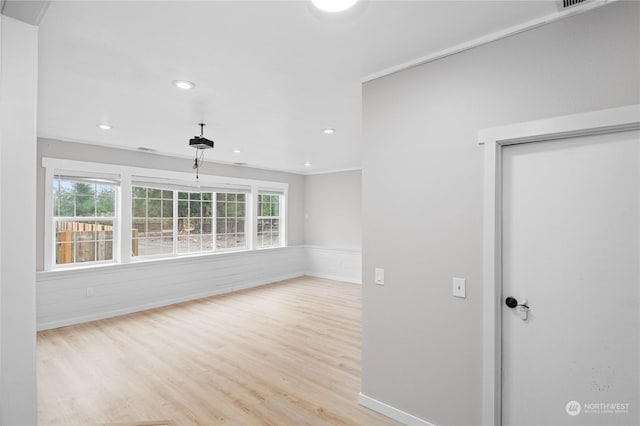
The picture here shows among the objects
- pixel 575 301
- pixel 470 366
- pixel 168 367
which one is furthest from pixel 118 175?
pixel 575 301

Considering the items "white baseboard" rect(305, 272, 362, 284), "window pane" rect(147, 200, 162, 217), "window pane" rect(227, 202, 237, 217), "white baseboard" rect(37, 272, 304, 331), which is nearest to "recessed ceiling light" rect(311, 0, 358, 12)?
"window pane" rect(147, 200, 162, 217)

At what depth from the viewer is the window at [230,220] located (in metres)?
6.38

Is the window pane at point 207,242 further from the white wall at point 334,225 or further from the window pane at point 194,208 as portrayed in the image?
the white wall at point 334,225

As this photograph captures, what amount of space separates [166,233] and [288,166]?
2.72 meters

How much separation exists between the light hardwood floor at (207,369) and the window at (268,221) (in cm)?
242

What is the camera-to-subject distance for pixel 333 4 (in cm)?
153

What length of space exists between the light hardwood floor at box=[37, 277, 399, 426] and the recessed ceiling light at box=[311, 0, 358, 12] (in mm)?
2531

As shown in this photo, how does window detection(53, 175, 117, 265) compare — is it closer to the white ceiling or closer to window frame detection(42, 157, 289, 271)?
window frame detection(42, 157, 289, 271)

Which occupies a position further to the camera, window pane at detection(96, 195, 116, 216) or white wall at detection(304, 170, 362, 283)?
white wall at detection(304, 170, 362, 283)

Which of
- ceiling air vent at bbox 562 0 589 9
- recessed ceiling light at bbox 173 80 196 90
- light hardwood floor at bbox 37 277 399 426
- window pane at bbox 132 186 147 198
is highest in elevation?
recessed ceiling light at bbox 173 80 196 90

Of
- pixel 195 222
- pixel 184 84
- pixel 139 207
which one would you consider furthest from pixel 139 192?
pixel 184 84

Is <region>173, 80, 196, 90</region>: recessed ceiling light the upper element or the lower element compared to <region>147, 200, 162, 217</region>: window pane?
upper

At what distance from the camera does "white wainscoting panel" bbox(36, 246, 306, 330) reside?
13.9ft

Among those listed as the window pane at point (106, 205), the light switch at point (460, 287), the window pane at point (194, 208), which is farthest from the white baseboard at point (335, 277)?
the light switch at point (460, 287)
